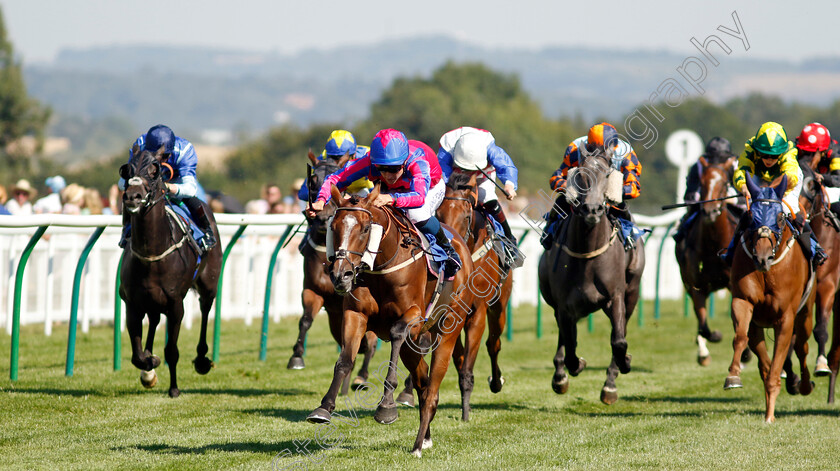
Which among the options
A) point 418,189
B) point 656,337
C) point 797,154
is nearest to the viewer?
point 418,189

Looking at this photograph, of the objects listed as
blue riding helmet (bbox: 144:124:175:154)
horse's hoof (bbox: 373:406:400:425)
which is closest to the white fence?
blue riding helmet (bbox: 144:124:175:154)

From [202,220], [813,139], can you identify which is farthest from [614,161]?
[202,220]

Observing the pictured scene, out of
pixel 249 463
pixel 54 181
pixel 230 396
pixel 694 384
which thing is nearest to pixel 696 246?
pixel 694 384

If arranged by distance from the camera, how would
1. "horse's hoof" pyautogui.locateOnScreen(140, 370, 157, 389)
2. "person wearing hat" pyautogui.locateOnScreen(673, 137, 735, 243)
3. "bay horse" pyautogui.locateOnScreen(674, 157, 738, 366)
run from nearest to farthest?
1. "horse's hoof" pyautogui.locateOnScreen(140, 370, 157, 389)
2. "bay horse" pyautogui.locateOnScreen(674, 157, 738, 366)
3. "person wearing hat" pyautogui.locateOnScreen(673, 137, 735, 243)

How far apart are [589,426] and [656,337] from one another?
619 centimetres

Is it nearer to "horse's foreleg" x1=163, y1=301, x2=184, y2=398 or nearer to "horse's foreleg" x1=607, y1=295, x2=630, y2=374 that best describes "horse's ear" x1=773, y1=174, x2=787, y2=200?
"horse's foreleg" x1=607, y1=295, x2=630, y2=374

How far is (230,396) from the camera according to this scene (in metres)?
7.84

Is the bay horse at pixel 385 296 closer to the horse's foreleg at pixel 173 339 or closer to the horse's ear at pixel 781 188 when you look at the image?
the horse's foreleg at pixel 173 339

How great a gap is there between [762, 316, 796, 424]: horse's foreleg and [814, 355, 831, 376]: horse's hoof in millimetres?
1060

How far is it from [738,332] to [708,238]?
2.66 metres

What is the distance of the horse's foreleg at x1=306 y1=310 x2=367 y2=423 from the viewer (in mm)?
5078

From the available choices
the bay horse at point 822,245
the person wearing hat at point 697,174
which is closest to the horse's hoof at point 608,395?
the bay horse at point 822,245

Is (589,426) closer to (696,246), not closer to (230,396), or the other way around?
(230,396)

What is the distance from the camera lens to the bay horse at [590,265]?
6957 millimetres
